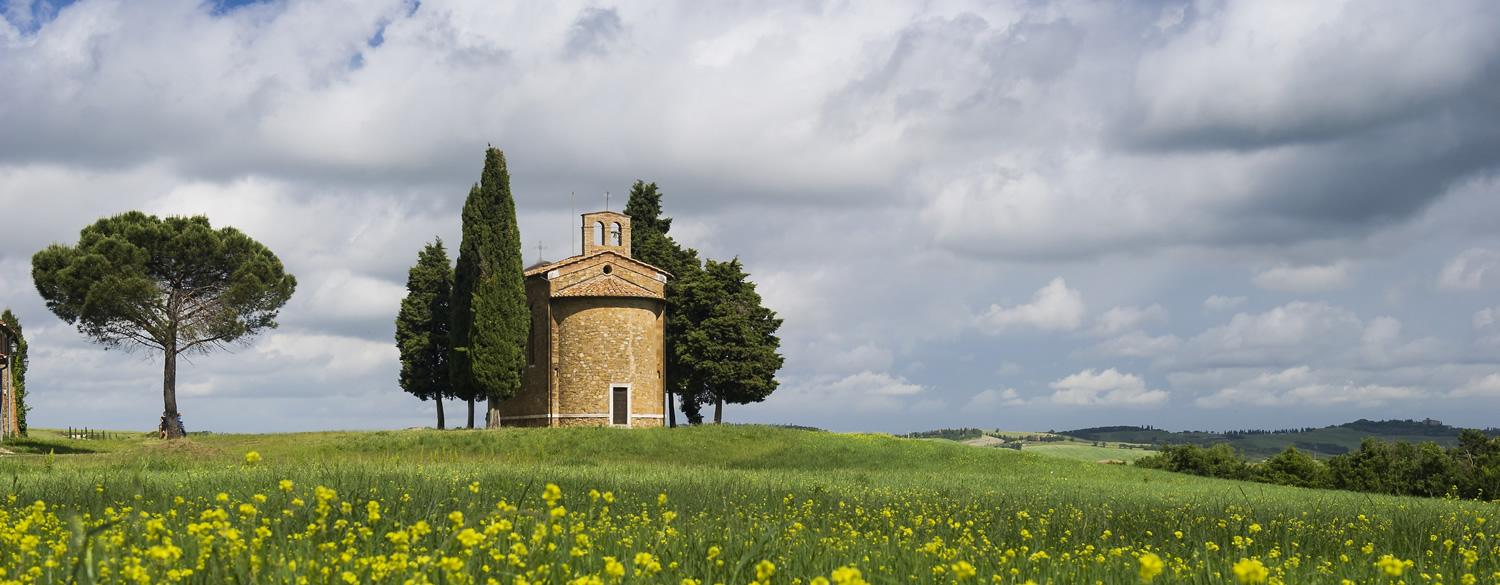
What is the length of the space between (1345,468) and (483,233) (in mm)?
34506

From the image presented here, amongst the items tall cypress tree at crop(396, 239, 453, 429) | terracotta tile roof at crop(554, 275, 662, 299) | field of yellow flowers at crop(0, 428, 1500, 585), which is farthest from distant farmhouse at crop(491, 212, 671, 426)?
field of yellow flowers at crop(0, 428, 1500, 585)

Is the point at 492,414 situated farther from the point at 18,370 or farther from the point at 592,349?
the point at 18,370

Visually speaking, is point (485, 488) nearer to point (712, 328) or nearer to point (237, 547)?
point (237, 547)

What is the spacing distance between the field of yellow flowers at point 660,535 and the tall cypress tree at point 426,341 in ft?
113

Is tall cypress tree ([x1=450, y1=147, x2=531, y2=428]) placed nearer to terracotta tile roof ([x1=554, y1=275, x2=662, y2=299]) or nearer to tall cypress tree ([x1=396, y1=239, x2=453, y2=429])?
terracotta tile roof ([x1=554, y1=275, x2=662, y2=299])

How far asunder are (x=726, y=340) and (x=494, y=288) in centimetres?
1058

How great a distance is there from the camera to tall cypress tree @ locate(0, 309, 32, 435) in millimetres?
53781

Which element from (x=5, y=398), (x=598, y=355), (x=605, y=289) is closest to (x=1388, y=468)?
(x=598, y=355)

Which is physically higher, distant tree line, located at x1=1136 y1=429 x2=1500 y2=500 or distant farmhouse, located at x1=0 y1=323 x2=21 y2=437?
distant farmhouse, located at x1=0 y1=323 x2=21 y2=437

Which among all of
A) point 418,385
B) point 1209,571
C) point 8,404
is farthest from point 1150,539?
point 8,404

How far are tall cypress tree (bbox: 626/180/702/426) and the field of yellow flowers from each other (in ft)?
96.1

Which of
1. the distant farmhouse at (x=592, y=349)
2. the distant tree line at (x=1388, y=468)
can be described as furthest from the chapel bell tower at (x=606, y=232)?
the distant tree line at (x=1388, y=468)

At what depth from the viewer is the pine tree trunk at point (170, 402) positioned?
49.2 metres

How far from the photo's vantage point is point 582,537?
5.45m
